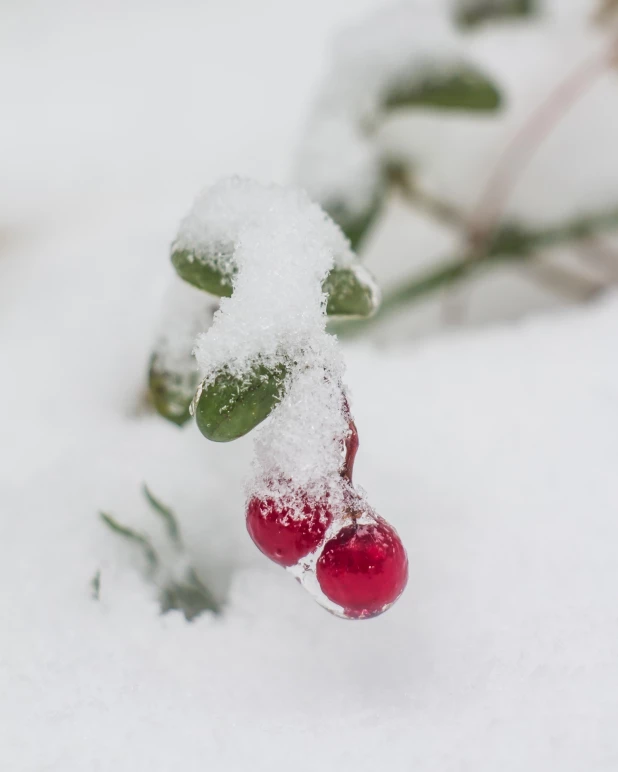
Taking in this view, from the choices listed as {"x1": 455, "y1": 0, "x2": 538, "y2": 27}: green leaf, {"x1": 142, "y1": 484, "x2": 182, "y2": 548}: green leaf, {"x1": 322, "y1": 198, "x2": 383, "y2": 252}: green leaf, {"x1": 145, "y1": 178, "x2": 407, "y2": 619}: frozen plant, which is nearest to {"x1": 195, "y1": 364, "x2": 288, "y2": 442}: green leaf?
{"x1": 145, "y1": 178, "x2": 407, "y2": 619}: frozen plant

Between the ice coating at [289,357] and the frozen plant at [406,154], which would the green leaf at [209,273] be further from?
the frozen plant at [406,154]

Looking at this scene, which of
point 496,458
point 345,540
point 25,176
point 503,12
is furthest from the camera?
point 25,176

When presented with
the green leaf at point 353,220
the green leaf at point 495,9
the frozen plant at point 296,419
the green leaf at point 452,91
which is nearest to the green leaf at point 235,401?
the frozen plant at point 296,419

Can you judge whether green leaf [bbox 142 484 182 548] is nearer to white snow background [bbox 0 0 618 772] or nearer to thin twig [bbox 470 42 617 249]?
white snow background [bbox 0 0 618 772]

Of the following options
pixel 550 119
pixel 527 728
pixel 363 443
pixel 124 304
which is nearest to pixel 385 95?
pixel 550 119

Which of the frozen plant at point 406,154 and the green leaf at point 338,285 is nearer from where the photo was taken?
the green leaf at point 338,285

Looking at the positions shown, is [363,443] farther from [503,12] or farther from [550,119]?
[503,12]

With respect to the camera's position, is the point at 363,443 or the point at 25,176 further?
the point at 25,176
